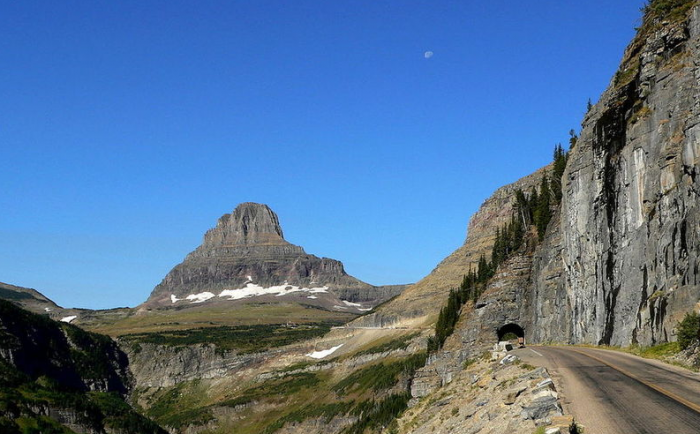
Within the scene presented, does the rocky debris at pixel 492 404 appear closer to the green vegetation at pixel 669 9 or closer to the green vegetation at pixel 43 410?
the green vegetation at pixel 669 9

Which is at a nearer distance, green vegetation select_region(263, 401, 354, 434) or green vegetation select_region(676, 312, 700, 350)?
green vegetation select_region(676, 312, 700, 350)

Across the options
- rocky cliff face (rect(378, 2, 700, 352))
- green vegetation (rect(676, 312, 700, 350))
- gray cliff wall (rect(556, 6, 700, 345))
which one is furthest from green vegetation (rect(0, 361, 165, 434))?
green vegetation (rect(676, 312, 700, 350))

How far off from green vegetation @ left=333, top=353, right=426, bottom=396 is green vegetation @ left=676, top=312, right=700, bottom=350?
111381 millimetres

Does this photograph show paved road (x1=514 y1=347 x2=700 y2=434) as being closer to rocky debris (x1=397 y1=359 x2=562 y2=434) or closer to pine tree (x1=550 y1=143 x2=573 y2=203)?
rocky debris (x1=397 y1=359 x2=562 y2=434)

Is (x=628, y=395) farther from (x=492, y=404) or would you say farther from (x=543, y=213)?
(x=543, y=213)

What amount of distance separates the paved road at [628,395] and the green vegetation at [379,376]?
11371 centimetres

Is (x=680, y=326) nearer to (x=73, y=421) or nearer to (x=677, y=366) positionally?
(x=677, y=366)

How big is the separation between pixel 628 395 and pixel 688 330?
35.6 feet

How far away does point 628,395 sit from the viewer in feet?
74.3

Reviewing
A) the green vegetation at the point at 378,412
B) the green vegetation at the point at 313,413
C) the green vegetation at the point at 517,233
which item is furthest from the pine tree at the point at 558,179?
the green vegetation at the point at 313,413

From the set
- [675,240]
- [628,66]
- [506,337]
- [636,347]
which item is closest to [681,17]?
[628,66]

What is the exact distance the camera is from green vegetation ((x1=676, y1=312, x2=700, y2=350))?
31062 mm

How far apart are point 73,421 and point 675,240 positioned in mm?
154886

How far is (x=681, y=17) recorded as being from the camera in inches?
1823
